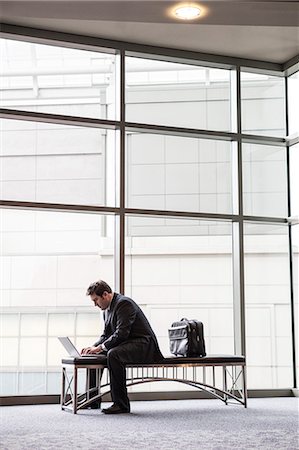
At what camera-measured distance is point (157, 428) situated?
4.90 metres

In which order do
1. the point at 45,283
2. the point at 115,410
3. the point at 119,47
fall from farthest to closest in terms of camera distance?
the point at 119,47
the point at 45,283
the point at 115,410

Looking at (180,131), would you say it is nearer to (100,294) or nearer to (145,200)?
(145,200)

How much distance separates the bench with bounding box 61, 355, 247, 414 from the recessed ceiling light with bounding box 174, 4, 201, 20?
2907 millimetres

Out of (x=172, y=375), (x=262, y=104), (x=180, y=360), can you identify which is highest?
(x=262, y=104)

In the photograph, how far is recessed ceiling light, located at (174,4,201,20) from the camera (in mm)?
6332

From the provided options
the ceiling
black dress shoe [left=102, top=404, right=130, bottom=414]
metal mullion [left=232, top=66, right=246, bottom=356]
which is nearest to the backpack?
black dress shoe [left=102, top=404, right=130, bottom=414]

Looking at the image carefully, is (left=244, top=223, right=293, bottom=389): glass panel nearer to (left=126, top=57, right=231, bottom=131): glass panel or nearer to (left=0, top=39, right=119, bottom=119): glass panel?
(left=126, top=57, right=231, bottom=131): glass panel

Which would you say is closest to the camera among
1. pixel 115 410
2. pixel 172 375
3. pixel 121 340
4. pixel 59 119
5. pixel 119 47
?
pixel 115 410

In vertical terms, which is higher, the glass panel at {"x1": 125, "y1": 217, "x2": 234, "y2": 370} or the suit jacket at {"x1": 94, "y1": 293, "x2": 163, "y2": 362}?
the glass panel at {"x1": 125, "y1": 217, "x2": 234, "y2": 370}

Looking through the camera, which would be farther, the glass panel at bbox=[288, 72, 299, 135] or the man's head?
the glass panel at bbox=[288, 72, 299, 135]

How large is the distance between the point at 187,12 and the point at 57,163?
187 cm

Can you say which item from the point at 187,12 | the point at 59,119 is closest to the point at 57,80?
the point at 59,119

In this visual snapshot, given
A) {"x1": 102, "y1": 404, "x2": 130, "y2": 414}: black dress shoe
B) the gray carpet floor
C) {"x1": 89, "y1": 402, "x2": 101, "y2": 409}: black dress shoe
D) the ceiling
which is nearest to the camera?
the gray carpet floor

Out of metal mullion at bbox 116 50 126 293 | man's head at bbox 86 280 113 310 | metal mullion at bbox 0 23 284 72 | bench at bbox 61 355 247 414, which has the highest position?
metal mullion at bbox 0 23 284 72
